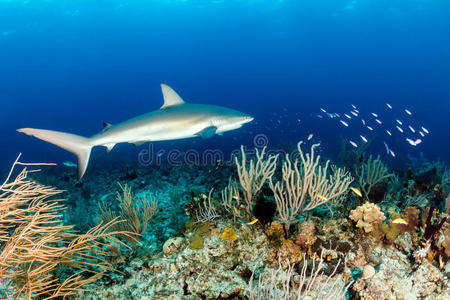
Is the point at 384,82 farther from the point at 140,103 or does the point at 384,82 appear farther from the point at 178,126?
the point at 178,126

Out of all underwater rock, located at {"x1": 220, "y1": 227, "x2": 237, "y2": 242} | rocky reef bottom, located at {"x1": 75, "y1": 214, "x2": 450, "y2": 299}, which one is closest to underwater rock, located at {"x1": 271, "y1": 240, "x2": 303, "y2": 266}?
rocky reef bottom, located at {"x1": 75, "y1": 214, "x2": 450, "y2": 299}

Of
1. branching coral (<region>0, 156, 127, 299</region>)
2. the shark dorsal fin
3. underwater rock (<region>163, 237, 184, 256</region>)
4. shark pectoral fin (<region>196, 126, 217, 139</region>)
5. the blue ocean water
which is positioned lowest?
underwater rock (<region>163, 237, 184, 256</region>)

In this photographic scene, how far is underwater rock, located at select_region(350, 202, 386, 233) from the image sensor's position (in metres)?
3.71

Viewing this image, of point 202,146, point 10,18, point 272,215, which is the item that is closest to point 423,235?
point 272,215

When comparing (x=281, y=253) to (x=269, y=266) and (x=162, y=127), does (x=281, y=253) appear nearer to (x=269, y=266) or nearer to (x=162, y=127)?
(x=269, y=266)

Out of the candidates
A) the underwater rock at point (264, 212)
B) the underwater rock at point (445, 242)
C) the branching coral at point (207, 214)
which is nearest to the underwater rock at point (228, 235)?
the branching coral at point (207, 214)

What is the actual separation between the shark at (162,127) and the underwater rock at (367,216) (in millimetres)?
4057

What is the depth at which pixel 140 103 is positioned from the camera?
142250mm

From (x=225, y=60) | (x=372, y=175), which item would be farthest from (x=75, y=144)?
(x=225, y=60)

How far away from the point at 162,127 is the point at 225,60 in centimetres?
14956

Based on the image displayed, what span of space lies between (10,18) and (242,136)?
8906 centimetres

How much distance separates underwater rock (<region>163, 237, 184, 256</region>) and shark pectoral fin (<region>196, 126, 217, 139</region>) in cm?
334

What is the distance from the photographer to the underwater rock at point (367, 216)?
3.71 meters

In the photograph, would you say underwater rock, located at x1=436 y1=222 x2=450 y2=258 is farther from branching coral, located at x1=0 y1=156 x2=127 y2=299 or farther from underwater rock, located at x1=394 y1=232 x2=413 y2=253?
branching coral, located at x1=0 y1=156 x2=127 y2=299
